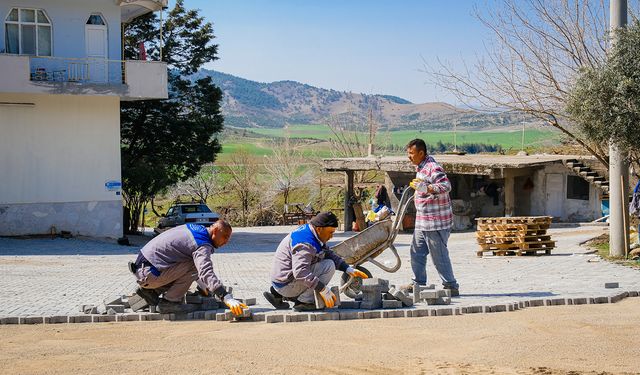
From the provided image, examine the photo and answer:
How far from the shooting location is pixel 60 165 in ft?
101

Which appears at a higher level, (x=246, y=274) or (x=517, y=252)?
(x=517, y=252)

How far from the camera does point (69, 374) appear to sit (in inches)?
336

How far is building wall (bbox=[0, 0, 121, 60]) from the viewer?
101 feet

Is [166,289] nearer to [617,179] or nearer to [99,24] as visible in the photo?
[617,179]

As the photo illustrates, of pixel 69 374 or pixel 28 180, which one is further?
pixel 28 180

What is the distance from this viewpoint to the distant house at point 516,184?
34719 millimetres

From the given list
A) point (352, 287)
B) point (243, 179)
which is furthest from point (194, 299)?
point (243, 179)

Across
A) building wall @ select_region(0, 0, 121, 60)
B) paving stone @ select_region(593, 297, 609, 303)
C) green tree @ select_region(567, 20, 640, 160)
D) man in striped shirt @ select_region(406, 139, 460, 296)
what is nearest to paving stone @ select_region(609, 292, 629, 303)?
paving stone @ select_region(593, 297, 609, 303)

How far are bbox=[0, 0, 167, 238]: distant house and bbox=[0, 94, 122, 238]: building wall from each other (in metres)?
0.03

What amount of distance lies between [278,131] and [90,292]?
16825 cm

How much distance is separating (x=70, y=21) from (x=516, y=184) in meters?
18.2

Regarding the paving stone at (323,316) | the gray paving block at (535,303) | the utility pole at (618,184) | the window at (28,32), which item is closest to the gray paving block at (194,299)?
the paving stone at (323,316)

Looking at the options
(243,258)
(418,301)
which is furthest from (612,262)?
(243,258)

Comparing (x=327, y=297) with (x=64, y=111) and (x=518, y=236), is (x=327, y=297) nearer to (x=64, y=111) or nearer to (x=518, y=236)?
(x=518, y=236)
